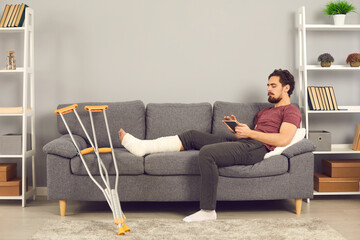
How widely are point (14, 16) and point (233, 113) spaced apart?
2057mm

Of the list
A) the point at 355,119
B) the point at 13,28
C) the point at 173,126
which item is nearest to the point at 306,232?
the point at 173,126

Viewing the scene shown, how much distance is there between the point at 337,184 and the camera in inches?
165

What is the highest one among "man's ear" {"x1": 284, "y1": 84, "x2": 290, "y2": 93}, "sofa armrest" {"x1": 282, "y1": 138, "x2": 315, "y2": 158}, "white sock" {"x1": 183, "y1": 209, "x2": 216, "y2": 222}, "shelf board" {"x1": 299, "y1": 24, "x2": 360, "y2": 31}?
"shelf board" {"x1": 299, "y1": 24, "x2": 360, "y2": 31}

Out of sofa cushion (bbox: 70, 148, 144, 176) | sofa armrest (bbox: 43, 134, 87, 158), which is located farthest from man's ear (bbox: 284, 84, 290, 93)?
sofa armrest (bbox: 43, 134, 87, 158)

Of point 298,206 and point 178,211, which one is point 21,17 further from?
point 298,206

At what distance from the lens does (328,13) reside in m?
4.36

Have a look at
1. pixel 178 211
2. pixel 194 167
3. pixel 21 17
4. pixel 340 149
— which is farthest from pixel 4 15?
pixel 340 149

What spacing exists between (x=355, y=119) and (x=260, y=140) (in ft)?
4.74

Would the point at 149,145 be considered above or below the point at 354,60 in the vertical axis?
below

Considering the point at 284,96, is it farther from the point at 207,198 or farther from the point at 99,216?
the point at 99,216

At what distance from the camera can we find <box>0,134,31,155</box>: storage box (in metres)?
4.15

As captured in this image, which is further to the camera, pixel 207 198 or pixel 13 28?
pixel 13 28

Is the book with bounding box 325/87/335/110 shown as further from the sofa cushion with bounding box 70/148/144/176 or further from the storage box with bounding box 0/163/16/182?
the storage box with bounding box 0/163/16/182

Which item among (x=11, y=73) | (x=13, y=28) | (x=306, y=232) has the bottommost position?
(x=306, y=232)
